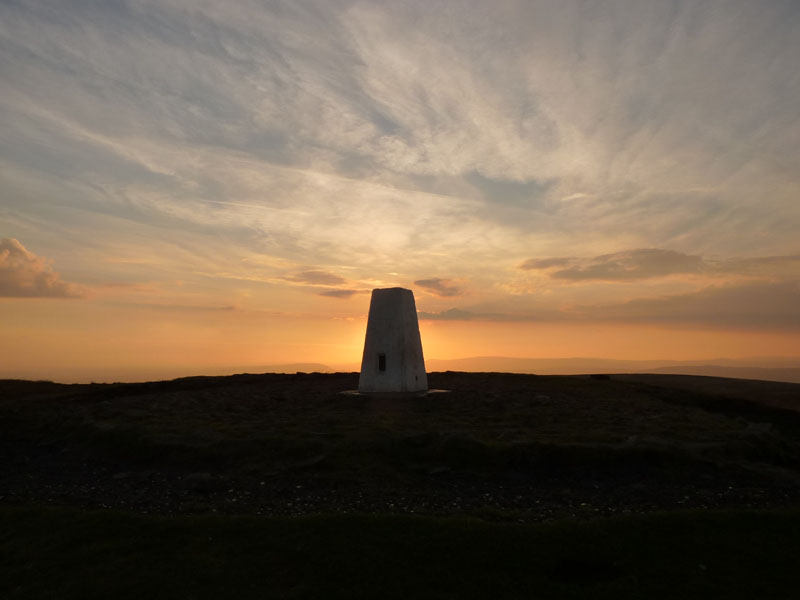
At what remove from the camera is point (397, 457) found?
622 inches

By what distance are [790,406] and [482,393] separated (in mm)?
13866

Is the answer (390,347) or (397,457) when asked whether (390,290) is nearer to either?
(390,347)

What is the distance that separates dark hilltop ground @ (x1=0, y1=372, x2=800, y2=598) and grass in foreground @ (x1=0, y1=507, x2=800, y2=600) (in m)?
0.04

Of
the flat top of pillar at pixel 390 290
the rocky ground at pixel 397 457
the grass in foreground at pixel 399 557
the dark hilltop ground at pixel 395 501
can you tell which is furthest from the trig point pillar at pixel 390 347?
the grass in foreground at pixel 399 557

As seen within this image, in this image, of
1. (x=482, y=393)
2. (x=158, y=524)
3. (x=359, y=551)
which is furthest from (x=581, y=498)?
(x=482, y=393)

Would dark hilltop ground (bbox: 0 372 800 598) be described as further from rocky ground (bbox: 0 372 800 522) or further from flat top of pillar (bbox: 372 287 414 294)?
flat top of pillar (bbox: 372 287 414 294)

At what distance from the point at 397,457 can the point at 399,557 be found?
20.4 feet

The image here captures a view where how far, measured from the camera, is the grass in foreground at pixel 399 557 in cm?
879

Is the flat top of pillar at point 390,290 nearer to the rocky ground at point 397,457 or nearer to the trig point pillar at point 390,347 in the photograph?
the trig point pillar at point 390,347

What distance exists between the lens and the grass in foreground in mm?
8789

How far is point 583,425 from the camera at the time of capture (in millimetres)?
19797

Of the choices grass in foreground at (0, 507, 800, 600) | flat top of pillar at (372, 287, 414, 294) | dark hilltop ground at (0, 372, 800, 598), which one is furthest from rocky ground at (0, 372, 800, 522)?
flat top of pillar at (372, 287, 414, 294)

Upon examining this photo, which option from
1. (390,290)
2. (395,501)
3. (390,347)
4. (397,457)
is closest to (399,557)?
(395,501)

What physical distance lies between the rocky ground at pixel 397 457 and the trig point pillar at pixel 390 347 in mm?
2557
